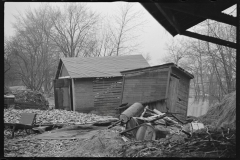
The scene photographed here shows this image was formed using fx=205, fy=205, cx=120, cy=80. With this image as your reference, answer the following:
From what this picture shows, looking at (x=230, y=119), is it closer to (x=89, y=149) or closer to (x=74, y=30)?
(x=89, y=149)

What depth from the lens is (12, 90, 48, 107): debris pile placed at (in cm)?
1672

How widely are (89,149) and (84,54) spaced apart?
33.6 metres

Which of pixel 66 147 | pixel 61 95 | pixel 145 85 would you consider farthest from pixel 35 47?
pixel 66 147

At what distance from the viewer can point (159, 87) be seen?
1264cm

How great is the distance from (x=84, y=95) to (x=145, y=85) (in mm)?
6957

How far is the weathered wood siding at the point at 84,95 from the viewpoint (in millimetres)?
17984

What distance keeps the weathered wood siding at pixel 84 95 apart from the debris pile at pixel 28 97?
3.13 meters

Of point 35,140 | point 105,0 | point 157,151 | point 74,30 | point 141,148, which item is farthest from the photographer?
point 74,30

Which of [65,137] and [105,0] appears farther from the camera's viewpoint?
[65,137]

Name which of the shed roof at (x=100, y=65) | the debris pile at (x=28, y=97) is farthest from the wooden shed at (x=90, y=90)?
the debris pile at (x=28, y=97)

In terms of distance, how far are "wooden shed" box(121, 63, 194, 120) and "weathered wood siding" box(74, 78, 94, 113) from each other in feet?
16.4

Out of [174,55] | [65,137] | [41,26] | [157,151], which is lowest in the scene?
[65,137]

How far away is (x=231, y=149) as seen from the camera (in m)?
4.21
